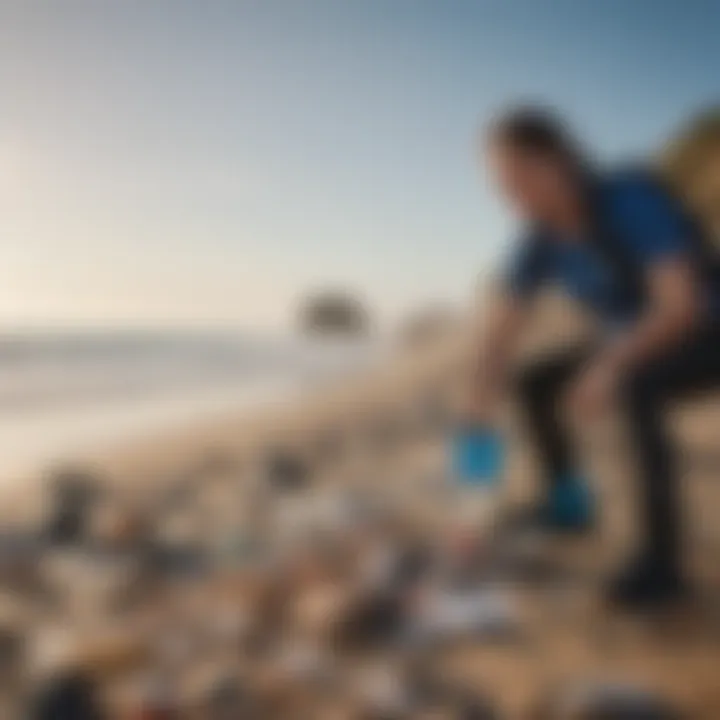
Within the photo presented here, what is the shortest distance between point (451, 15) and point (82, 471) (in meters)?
0.80

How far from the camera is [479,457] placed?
1388 millimetres

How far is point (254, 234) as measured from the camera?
61.0 inches

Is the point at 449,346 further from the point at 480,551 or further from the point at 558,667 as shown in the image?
the point at 558,667

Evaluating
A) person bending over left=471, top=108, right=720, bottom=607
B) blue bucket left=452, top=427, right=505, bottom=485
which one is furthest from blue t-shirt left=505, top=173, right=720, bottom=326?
blue bucket left=452, top=427, right=505, bottom=485

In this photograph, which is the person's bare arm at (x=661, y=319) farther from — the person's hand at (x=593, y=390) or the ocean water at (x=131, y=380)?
the ocean water at (x=131, y=380)

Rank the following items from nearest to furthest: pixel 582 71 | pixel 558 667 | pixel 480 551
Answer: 1. pixel 558 667
2. pixel 480 551
3. pixel 582 71

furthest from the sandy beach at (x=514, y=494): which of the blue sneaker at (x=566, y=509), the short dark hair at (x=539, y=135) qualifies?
the short dark hair at (x=539, y=135)

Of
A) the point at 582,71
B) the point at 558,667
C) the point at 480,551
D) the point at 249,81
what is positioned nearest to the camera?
the point at 558,667

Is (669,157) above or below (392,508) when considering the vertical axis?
above

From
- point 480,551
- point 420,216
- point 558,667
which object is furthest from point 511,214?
point 558,667

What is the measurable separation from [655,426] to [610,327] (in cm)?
13

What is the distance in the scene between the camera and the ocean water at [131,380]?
150 cm

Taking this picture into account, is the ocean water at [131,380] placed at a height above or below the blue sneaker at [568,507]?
above

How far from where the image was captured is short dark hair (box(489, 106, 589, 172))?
54.3 inches
